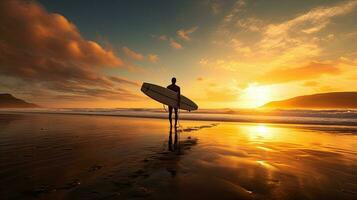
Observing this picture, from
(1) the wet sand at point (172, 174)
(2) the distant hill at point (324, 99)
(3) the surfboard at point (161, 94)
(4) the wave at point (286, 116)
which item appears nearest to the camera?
(1) the wet sand at point (172, 174)

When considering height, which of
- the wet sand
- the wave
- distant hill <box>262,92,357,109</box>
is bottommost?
the wet sand

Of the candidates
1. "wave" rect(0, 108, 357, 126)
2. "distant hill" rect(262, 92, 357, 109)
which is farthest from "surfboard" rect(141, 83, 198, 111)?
"distant hill" rect(262, 92, 357, 109)

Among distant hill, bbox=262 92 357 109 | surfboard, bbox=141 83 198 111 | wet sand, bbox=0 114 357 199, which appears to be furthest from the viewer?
distant hill, bbox=262 92 357 109

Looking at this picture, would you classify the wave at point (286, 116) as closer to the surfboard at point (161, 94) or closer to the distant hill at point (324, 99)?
the surfboard at point (161, 94)

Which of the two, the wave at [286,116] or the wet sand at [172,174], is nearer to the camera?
the wet sand at [172,174]

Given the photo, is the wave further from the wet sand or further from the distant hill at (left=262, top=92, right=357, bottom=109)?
the distant hill at (left=262, top=92, right=357, bottom=109)

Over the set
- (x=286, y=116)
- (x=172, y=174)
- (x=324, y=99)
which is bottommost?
(x=172, y=174)

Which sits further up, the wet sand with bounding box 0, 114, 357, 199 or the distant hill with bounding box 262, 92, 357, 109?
the distant hill with bounding box 262, 92, 357, 109

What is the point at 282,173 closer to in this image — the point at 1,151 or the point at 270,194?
the point at 270,194

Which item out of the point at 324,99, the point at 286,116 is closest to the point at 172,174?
the point at 286,116

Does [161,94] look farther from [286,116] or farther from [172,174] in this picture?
[286,116]

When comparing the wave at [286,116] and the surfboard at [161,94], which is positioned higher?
the surfboard at [161,94]

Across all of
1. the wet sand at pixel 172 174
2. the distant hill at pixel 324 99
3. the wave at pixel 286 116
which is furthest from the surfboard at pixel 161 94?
the distant hill at pixel 324 99

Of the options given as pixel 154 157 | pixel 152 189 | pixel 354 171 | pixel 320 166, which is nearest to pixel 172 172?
pixel 152 189
